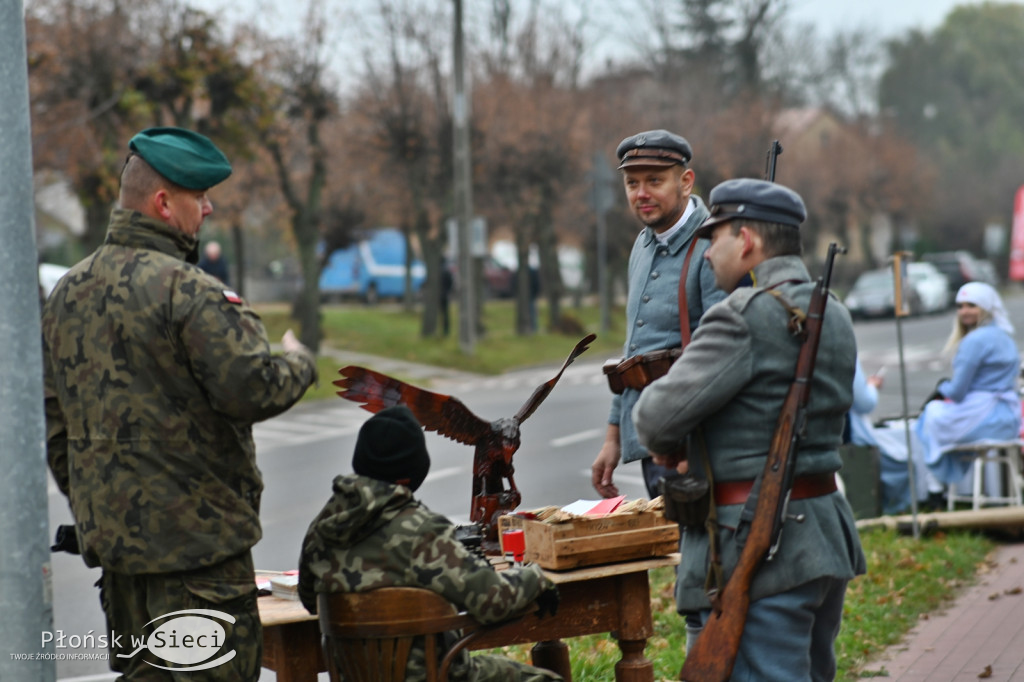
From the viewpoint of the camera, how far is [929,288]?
38.8m

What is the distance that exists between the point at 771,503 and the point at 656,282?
1.63m

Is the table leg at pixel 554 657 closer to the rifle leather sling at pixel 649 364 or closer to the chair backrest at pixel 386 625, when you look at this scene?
the rifle leather sling at pixel 649 364

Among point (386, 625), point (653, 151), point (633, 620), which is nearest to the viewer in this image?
point (386, 625)

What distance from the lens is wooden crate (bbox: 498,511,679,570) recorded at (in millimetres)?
3988

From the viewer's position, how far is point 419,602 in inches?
139

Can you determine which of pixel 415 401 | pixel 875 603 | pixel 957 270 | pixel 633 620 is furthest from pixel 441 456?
pixel 957 270

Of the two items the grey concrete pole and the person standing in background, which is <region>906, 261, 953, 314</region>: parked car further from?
the grey concrete pole

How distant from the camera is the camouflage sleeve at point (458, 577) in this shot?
3.55m

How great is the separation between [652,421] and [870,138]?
6064 cm

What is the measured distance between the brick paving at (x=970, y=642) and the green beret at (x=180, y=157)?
3914 millimetres

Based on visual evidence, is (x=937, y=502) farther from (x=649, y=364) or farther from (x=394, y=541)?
(x=394, y=541)

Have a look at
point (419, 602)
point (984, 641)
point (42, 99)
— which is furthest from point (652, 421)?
point (42, 99)

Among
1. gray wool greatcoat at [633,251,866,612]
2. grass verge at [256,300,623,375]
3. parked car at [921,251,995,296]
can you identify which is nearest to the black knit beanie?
gray wool greatcoat at [633,251,866,612]

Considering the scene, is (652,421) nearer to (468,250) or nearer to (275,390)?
(275,390)
